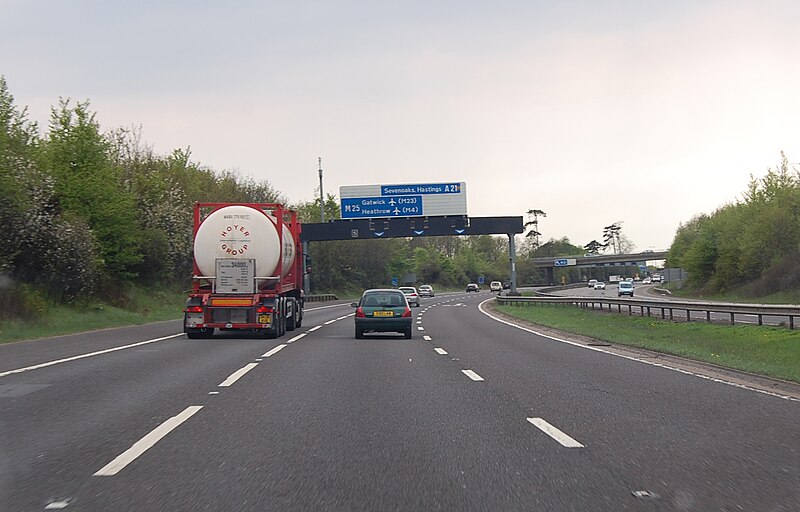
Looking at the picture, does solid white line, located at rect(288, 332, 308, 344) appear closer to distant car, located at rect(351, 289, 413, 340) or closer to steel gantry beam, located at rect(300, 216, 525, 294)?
distant car, located at rect(351, 289, 413, 340)

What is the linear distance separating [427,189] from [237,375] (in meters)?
41.7

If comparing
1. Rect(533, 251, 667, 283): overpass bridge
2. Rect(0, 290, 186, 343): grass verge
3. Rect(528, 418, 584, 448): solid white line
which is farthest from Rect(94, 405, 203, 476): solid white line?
Rect(533, 251, 667, 283): overpass bridge

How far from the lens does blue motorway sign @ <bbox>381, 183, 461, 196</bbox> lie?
179 ft

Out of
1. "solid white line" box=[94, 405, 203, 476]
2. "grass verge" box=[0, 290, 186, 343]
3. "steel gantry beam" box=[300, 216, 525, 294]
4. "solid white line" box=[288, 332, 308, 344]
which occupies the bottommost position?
"solid white line" box=[94, 405, 203, 476]

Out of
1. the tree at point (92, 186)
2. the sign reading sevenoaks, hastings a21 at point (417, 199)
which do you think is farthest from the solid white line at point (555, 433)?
the sign reading sevenoaks, hastings a21 at point (417, 199)

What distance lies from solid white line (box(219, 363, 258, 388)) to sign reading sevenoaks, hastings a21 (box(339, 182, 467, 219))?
3966 cm

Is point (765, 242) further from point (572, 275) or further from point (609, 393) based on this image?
point (572, 275)

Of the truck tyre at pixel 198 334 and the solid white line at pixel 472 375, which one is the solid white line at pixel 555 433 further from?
the truck tyre at pixel 198 334

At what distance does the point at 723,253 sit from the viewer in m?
69.7

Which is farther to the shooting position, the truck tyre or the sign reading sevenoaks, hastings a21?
the sign reading sevenoaks, hastings a21

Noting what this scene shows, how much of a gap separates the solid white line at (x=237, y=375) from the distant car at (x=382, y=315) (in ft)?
27.2

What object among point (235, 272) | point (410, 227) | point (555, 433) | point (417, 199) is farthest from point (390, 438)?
point (417, 199)

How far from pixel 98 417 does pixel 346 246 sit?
83.2 meters

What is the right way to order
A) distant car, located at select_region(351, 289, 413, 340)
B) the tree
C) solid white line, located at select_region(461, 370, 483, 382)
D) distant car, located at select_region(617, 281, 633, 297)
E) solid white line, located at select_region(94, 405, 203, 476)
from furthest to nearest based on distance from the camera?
distant car, located at select_region(617, 281, 633, 297), the tree, distant car, located at select_region(351, 289, 413, 340), solid white line, located at select_region(461, 370, 483, 382), solid white line, located at select_region(94, 405, 203, 476)
